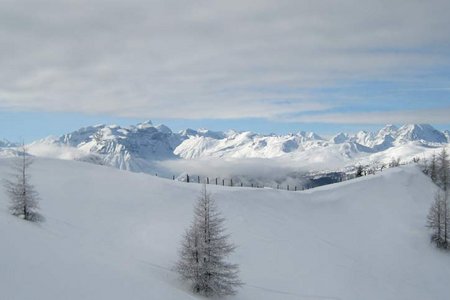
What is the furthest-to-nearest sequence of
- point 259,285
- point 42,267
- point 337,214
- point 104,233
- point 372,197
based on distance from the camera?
point 372,197, point 337,214, point 104,233, point 259,285, point 42,267

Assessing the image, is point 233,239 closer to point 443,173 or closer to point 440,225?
point 440,225

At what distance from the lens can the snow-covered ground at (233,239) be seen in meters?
28.6

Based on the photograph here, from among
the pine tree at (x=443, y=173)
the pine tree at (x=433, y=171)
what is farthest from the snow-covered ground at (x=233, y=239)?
the pine tree at (x=433, y=171)

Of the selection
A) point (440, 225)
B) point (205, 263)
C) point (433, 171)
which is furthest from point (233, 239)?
point (433, 171)

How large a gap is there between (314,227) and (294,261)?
1757 cm

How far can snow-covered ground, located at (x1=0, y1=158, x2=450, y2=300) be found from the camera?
94.0ft

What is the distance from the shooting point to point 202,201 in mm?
41031

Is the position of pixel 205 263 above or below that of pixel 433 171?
below

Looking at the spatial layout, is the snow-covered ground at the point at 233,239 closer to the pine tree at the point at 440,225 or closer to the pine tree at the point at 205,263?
the pine tree at the point at 205,263

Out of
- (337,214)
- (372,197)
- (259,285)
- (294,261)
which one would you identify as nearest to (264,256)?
(294,261)

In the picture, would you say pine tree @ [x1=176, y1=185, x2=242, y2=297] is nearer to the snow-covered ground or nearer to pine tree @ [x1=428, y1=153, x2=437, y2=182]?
the snow-covered ground

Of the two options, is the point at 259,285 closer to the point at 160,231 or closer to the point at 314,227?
the point at 160,231

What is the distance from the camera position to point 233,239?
194 ft

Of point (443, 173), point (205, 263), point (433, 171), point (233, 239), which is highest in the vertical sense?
point (433, 171)
